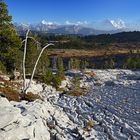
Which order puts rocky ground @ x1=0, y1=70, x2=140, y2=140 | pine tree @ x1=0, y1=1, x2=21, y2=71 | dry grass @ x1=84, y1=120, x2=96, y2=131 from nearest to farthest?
1. rocky ground @ x1=0, y1=70, x2=140, y2=140
2. dry grass @ x1=84, y1=120, x2=96, y2=131
3. pine tree @ x1=0, y1=1, x2=21, y2=71

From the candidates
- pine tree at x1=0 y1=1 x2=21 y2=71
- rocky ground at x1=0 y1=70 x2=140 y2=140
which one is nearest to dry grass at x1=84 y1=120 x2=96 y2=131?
rocky ground at x1=0 y1=70 x2=140 y2=140

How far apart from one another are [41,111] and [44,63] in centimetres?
7512

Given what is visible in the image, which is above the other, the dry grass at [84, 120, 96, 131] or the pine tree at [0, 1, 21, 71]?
the pine tree at [0, 1, 21, 71]

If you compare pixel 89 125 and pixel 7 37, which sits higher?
pixel 7 37

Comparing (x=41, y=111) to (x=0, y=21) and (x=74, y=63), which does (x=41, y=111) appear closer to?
(x=0, y=21)

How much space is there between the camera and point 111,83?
9281 centimetres

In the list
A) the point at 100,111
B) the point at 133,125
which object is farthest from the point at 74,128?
the point at 100,111

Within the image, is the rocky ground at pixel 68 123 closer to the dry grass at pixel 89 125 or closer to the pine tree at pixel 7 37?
the dry grass at pixel 89 125

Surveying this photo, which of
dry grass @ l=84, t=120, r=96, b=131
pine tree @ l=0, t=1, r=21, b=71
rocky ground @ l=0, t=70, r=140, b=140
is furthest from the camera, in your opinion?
pine tree @ l=0, t=1, r=21, b=71

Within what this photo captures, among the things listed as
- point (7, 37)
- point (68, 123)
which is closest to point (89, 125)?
point (68, 123)

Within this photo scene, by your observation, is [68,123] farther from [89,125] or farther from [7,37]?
[7,37]

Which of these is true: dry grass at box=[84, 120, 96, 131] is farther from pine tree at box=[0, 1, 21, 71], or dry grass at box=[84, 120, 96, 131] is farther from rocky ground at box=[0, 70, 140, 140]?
pine tree at box=[0, 1, 21, 71]

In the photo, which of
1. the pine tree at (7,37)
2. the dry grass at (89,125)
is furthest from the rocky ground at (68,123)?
the pine tree at (7,37)

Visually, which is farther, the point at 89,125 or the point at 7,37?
the point at 7,37
